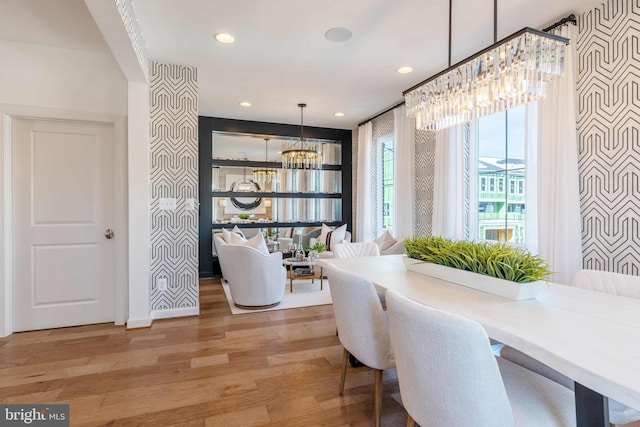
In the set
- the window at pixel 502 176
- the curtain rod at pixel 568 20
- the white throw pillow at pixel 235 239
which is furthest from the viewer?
the white throw pillow at pixel 235 239

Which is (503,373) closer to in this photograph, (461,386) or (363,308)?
(461,386)

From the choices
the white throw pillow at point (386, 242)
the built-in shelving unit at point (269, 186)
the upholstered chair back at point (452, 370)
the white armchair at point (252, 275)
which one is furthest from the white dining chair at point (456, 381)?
the built-in shelving unit at point (269, 186)

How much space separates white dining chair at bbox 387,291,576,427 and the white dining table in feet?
0.46

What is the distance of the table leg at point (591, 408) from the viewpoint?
3.18 ft

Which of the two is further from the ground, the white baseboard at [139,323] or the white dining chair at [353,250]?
the white dining chair at [353,250]

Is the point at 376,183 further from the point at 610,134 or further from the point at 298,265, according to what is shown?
the point at 610,134

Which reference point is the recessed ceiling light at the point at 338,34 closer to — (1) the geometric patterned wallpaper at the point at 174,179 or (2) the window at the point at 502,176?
(1) the geometric patterned wallpaper at the point at 174,179

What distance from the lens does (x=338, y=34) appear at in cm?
284

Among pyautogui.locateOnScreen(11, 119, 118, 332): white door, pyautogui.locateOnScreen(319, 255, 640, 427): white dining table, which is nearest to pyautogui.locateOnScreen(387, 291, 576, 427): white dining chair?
pyautogui.locateOnScreen(319, 255, 640, 427): white dining table

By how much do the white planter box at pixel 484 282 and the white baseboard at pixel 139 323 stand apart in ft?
8.88

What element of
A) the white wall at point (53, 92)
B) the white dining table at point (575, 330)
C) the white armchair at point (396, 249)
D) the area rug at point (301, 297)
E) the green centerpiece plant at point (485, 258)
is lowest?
the area rug at point (301, 297)

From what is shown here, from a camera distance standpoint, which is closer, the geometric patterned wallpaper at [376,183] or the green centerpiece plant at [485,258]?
the green centerpiece plant at [485,258]

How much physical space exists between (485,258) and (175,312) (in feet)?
10.4

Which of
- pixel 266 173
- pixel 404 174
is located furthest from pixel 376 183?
pixel 266 173
